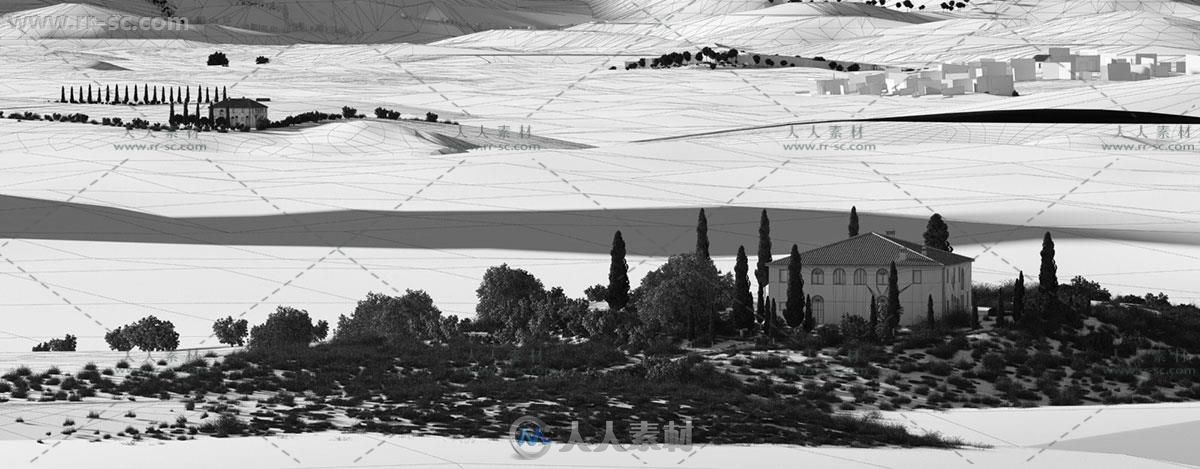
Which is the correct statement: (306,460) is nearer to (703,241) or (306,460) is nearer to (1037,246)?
(703,241)

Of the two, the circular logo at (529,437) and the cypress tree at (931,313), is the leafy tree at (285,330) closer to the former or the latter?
the cypress tree at (931,313)

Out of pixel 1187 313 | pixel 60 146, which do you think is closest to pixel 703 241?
pixel 1187 313

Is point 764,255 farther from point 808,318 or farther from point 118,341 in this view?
point 118,341

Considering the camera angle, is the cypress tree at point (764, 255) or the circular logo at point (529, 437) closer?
the circular logo at point (529, 437)

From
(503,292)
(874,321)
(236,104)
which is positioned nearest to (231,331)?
(503,292)

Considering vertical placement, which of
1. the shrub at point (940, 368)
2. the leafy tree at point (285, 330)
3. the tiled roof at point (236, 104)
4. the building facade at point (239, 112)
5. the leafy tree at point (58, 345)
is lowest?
the shrub at point (940, 368)

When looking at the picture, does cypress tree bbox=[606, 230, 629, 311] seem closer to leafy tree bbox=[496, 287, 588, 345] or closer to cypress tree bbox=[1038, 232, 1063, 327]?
leafy tree bbox=[496, 287, 588, 345]

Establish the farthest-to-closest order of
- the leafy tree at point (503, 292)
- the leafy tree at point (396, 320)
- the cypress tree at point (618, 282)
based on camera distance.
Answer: the leafy tree at point (503, 292)
the cypress tree at point (618, 282)
the leafy tree at point (396, 320)

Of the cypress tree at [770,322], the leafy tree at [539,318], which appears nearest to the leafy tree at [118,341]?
the leafy tree at [539,318]
